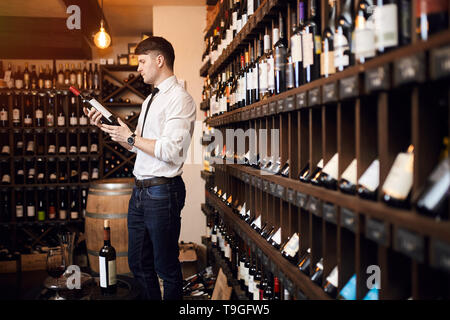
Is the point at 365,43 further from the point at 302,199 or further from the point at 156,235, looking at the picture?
the point at 156,235

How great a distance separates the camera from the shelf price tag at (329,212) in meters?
1.41

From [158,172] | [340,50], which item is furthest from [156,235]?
[340,50]

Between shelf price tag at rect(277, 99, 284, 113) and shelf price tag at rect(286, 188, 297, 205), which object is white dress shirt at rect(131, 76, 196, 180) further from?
shelf price tag at rect(286, 188, 297, 205)

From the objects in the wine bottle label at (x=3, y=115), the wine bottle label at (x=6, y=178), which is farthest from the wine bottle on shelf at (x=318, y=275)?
the wine bottle label at (x=3, y=115)

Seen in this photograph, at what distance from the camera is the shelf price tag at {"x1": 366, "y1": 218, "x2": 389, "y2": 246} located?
1095 millimetres

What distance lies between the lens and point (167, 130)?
2.50 meters

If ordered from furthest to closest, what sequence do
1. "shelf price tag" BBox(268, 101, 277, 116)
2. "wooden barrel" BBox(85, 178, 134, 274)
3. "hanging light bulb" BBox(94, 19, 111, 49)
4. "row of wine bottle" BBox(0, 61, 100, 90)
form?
"row of wine bottle" BBox(0, 61, 100, 90) → "hanging light bulb" BBox(94, 19, 111, 49) → "wooden barrel" BBox(85, 178, 134, 274) → "shelf price tag" BBox(268, 101, 277, 116)

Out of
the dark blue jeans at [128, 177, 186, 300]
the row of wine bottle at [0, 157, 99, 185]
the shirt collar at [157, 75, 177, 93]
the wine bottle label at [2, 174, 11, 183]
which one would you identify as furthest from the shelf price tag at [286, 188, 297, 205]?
the wine bottle label at [2, 174, 11, 183]

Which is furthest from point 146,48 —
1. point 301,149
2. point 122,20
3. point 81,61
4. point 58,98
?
point 81,61

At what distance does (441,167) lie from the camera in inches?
37.3

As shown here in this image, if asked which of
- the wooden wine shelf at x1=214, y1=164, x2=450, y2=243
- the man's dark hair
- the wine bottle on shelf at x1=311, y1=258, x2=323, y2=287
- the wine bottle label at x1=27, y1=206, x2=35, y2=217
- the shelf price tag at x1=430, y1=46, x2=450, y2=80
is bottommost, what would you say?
the wine bottle label at x1=27, y1=206, x2=35, y2=217

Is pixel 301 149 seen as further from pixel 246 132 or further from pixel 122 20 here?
pixel 122 20

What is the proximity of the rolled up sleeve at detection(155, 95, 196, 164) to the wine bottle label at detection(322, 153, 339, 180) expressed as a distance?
3.71ft

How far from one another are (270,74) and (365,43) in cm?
98
